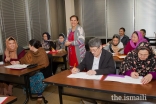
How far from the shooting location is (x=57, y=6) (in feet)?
20.8

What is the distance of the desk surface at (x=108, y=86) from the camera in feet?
4.81

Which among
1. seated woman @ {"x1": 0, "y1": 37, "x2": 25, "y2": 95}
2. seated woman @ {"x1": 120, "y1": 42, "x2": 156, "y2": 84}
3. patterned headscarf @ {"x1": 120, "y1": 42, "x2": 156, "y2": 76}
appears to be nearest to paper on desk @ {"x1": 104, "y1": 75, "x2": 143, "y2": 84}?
seated woman @ {"x1": 120, "y1": 42, "x2": 156, "y2": 84}

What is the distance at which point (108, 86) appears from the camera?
5.35ft

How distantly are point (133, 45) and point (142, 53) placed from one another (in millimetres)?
1675

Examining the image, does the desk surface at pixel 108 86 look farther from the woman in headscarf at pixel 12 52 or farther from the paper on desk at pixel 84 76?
the woman in headscarf at pixel 12 52

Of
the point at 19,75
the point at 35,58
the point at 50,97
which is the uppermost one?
the point at 35,58

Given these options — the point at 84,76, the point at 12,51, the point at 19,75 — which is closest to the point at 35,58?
the point at 12,51

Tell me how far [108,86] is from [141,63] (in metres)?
0.63

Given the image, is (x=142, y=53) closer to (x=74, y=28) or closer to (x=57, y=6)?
(x=74, y=28)

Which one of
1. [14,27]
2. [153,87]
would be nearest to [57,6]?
[14,27]

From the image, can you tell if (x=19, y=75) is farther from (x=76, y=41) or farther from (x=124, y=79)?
(x=124, y=79)

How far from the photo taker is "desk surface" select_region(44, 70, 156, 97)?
1466mm

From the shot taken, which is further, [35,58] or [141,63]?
[35,58]

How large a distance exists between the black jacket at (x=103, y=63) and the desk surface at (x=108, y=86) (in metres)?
0.29
